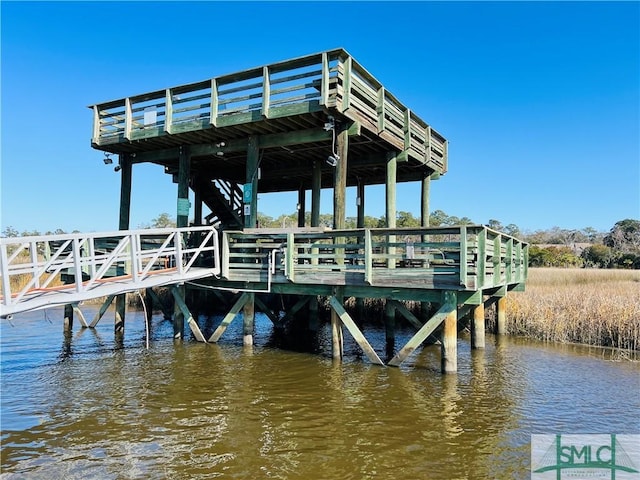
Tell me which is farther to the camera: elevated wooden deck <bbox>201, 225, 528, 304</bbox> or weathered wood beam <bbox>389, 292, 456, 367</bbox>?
weathered wood beam <bbox>389, 292, 456, 367</bbox>

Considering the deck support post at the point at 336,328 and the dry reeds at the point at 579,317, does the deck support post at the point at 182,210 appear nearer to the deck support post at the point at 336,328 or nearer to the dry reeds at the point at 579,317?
the deck support post at the point at 336,328

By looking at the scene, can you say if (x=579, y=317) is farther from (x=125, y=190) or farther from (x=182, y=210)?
(x=125, y=190)

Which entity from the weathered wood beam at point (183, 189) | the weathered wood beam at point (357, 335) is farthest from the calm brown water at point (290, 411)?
the weathered wood beam at point (183, 189)

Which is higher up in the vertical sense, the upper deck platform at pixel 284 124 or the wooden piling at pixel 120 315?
the upper deck platform at pixel 284 124

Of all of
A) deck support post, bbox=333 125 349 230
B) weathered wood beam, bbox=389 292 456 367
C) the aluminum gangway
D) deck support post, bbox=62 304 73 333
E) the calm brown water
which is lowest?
the calm brown water

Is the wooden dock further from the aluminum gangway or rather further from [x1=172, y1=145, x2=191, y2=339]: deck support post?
the aluminum gangway

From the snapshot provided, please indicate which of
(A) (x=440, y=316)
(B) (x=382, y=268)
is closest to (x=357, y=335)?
(B) (x=382, y=268)

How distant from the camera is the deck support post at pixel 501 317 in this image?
42.6ft

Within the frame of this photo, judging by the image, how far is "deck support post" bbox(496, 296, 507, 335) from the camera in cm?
1298

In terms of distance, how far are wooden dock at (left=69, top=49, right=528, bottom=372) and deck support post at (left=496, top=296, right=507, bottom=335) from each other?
0.06 meters

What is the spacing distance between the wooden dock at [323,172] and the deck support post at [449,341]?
0.02m

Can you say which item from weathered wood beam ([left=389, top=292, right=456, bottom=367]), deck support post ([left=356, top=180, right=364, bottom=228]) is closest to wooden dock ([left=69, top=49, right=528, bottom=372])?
weathered wood beam ([left=389, top=292, right=456, bottom=367])

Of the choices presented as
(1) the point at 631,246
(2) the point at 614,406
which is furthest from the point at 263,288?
(1) the point at 631,246

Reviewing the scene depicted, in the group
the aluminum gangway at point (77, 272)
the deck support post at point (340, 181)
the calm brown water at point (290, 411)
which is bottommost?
the calm brown water at point (290, 411)
